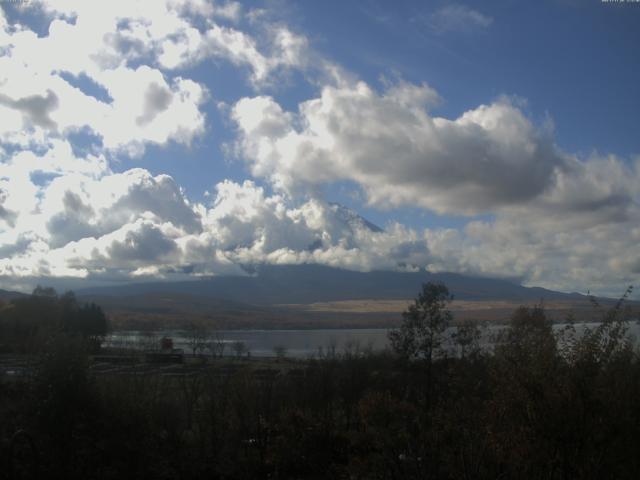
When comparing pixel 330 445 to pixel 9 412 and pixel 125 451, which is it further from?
A: pixel 9 412

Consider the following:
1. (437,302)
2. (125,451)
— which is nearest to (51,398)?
(125,451)

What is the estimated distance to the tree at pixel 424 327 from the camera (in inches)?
1248

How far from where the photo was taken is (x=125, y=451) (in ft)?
62.9

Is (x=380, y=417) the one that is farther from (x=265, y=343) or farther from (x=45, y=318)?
(x=265, y=343)

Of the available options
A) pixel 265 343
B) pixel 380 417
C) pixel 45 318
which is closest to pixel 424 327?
pixel 380 417

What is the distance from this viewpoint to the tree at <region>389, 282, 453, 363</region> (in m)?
31.7

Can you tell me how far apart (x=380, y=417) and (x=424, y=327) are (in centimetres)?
1929

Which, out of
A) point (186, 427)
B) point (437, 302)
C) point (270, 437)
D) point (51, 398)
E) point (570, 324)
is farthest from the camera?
point (437, 302)

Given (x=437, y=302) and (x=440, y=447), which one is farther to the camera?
(x=437, y=302)

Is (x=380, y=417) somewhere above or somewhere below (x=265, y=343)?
above

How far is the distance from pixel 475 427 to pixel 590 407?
2.24 m

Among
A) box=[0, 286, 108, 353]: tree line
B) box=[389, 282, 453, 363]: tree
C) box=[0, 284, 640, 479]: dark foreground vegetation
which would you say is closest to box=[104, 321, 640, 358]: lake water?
box=[0, 286, 108, 353]: tree line

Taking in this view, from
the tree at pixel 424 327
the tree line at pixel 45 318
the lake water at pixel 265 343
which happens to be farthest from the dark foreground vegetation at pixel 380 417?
the tree line at pixel 45 318

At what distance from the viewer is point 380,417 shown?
1303cm
